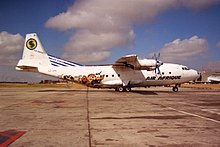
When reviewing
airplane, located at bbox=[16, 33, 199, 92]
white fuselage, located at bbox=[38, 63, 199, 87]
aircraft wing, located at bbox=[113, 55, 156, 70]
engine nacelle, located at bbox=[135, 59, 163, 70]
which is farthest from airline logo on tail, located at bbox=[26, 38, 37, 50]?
engine nacelle, located at bbox=[135, 59, 163, 70]

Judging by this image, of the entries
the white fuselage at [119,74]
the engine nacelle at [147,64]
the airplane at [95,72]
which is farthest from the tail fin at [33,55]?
the engine nacelle at [147,64]

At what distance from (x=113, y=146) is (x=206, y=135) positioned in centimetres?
304

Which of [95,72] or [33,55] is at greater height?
[33,55]

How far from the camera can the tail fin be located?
29.8 m

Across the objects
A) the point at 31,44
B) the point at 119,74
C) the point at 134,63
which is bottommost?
the point at 119,74

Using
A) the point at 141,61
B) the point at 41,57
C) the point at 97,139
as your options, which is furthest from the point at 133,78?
the point at 97,139

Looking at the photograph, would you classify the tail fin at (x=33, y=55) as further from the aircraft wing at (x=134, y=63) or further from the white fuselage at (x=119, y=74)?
the aircraft wing at (x=134, y=63)

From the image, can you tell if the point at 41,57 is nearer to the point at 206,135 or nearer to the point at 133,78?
the point at 133,78

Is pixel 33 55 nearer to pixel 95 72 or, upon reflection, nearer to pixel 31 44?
pixel 31 44

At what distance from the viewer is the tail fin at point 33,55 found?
1172 inches

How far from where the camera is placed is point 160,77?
30.4 meters

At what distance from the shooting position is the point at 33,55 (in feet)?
99.1

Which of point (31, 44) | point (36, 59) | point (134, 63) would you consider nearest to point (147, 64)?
point (134, 63)

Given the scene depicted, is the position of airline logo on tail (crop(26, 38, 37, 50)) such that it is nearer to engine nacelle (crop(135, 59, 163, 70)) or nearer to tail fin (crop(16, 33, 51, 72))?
tail fin (crop(16, 33, 51, 72))
